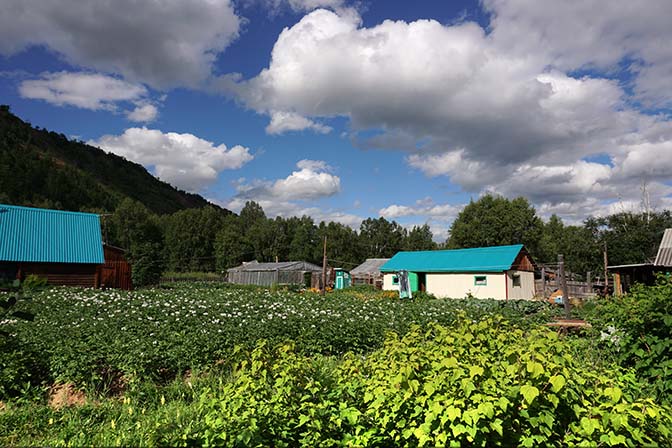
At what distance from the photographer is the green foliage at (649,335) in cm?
491

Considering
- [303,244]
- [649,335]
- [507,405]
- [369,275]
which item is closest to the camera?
[507,405]

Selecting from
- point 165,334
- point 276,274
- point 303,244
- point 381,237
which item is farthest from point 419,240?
point 165,334

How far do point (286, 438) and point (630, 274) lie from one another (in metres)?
30.7

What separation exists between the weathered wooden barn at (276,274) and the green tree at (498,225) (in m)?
21.2

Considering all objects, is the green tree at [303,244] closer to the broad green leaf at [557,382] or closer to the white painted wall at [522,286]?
the white painted wall at [522,286]

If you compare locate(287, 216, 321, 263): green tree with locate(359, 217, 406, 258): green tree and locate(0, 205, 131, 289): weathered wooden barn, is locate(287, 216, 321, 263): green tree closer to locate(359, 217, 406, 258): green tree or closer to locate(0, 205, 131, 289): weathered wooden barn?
locate(359, 217, 406, 258): green tree

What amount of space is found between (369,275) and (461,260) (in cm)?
1834

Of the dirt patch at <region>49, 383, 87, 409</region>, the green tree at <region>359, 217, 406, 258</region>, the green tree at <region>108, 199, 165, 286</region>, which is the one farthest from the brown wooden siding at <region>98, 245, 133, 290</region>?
the green tree at <region>359, 217, 406, 258</region>

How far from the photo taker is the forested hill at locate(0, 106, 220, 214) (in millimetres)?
72250

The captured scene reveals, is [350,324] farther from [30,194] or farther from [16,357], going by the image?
[30,194]

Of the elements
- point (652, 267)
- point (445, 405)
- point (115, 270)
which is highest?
point (652, 267)

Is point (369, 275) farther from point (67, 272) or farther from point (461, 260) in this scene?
point (67, 272)

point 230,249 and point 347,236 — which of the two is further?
point 347,236

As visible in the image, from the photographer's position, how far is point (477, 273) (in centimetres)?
2748
